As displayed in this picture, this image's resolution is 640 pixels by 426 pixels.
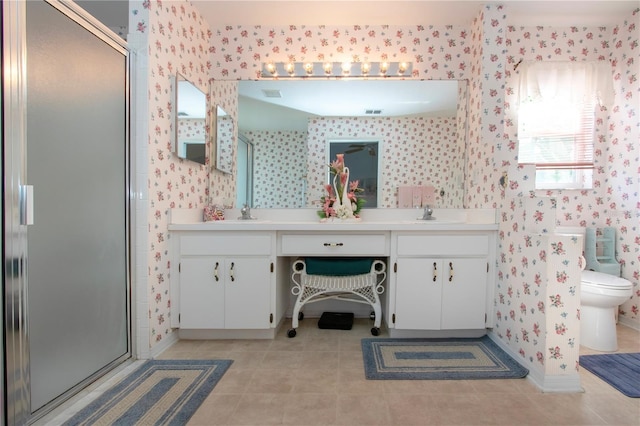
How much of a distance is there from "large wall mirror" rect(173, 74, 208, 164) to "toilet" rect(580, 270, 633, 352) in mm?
2707

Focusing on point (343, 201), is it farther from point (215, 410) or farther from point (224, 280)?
point (215, 410)

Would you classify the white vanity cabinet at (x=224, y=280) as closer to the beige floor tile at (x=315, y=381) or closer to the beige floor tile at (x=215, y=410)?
the beige floor tile at (x=315, y=381)

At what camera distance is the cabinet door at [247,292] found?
2.14 m

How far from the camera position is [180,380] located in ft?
5.57

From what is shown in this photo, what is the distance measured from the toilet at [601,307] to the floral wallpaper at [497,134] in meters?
0.56

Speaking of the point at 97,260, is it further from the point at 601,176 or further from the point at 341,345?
the point at 601,176

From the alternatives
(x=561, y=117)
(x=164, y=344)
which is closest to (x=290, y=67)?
(x=164, y=344)

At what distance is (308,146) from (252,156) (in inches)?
18.4

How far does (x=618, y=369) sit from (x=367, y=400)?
1481mm

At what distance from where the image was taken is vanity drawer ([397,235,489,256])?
2154 mm

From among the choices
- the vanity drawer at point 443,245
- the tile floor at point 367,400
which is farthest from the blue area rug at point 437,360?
the vanity drawer at point 443,245

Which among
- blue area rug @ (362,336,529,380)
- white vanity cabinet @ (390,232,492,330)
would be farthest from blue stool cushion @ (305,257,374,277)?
blue area rug @ (362,336,529,380)

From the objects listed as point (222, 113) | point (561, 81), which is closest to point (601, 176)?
point (561, 81)

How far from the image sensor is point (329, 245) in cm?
218
